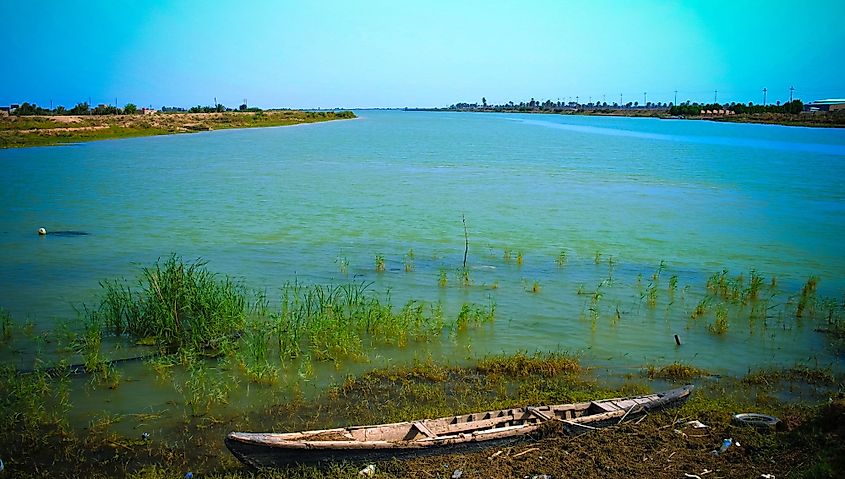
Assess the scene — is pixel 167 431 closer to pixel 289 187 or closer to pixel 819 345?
pixel 819 345

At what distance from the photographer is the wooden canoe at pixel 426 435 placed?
598cm

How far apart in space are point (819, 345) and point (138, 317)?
10910mm

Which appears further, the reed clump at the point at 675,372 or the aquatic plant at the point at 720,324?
the aquatic plant at the point at 720,324

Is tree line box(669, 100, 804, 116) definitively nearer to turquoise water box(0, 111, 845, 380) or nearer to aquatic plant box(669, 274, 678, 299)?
turquoise water box(0, 111, 845, 380)

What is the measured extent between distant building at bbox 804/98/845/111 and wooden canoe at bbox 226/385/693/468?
130295mm

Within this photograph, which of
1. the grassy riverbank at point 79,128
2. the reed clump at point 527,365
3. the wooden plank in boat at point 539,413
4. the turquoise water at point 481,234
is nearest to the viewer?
the wooden plank in boat at point 539,413

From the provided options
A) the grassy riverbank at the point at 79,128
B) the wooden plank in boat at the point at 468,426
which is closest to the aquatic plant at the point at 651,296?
the wooden plank in boat at the point at 468,426

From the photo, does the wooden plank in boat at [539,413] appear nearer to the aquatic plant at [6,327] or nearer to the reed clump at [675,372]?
the reed clump at [675,372]

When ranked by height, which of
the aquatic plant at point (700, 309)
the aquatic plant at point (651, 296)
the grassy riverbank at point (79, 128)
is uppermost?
the grassy riverbank at point (79, 128)

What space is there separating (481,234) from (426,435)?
13.4 metres

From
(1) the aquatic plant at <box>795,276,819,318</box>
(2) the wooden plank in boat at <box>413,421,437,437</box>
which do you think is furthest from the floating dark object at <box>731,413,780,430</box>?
Answer: (1) the aquatic plant at <box>795,276,819,318</box>

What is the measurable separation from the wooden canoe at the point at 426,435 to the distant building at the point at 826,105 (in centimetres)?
13030

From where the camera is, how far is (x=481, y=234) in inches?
774

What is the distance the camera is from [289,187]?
1169 inches
